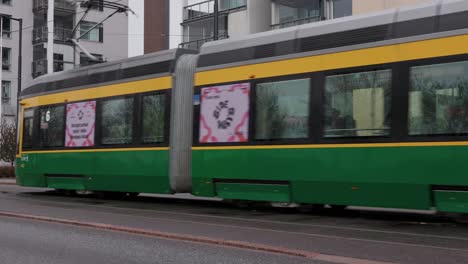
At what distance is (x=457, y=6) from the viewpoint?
9.98 m

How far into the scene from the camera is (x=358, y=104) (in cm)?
1098

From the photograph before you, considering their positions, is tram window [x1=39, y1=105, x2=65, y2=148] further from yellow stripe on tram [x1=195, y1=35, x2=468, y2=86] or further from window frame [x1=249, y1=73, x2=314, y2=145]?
window frame [x1=249, y1=73, x2=314, y2=145]

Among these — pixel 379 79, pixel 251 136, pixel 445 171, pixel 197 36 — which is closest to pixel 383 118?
pixel 379 79

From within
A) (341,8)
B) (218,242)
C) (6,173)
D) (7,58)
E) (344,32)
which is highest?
(7,58)

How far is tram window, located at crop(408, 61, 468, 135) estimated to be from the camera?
978 cm

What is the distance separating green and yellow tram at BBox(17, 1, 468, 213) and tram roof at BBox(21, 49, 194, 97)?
4 cm

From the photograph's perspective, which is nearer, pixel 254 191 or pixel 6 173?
pixel 254 191

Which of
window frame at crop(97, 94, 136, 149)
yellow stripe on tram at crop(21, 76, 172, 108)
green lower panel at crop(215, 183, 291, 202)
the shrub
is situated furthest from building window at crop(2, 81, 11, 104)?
green lower panel at crop(215, 183, 291, 202)

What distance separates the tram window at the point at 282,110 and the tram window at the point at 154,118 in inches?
106

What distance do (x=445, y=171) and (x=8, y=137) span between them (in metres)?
32.5

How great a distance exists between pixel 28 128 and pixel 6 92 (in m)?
37.3

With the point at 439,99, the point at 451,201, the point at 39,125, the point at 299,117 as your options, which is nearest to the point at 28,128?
the point at 39,125

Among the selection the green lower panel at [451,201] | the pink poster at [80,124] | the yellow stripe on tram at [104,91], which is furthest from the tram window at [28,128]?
the green lower panel at [451,201]

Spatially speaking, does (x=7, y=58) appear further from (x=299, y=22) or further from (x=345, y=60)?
(x=345, y=60)
